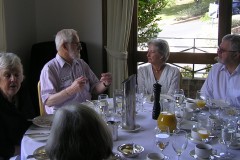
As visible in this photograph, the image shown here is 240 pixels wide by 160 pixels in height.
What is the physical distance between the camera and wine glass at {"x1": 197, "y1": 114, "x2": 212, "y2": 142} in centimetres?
182

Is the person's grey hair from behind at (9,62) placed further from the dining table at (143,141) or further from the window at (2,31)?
the window at (2,31)

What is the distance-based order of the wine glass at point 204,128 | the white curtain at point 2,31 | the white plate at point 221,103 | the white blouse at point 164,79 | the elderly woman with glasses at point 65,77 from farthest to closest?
the white curtain at point 2,31 → the white blouse at point 164,79 → the elderly woman with glasses at point 65,77 → the white plate at point 221,103 → the wine glass at point 204,128

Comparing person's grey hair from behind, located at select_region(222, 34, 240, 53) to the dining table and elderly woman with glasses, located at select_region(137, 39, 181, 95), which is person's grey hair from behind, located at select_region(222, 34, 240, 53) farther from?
the dining table

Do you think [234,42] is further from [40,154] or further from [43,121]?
[40,154]

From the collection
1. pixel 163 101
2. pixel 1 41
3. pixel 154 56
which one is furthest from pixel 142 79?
pixel 1 41

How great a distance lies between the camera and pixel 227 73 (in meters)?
2.92

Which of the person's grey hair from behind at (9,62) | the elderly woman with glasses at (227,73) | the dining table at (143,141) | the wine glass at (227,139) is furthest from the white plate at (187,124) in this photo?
the person's grey hair from behind at (9,62)

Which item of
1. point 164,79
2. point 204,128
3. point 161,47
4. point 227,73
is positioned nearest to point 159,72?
point 164,79

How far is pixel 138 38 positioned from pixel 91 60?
61cm

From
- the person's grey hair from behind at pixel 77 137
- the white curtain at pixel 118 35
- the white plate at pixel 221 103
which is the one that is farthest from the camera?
the white curtain at pixel 118 35

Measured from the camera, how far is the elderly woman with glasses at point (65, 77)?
2.63m

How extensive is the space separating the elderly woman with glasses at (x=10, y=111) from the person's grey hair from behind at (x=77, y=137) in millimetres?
1160

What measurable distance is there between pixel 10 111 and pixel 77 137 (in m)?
1.28

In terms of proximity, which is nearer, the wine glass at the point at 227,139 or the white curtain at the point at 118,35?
the wine glass at the point at 227,139
